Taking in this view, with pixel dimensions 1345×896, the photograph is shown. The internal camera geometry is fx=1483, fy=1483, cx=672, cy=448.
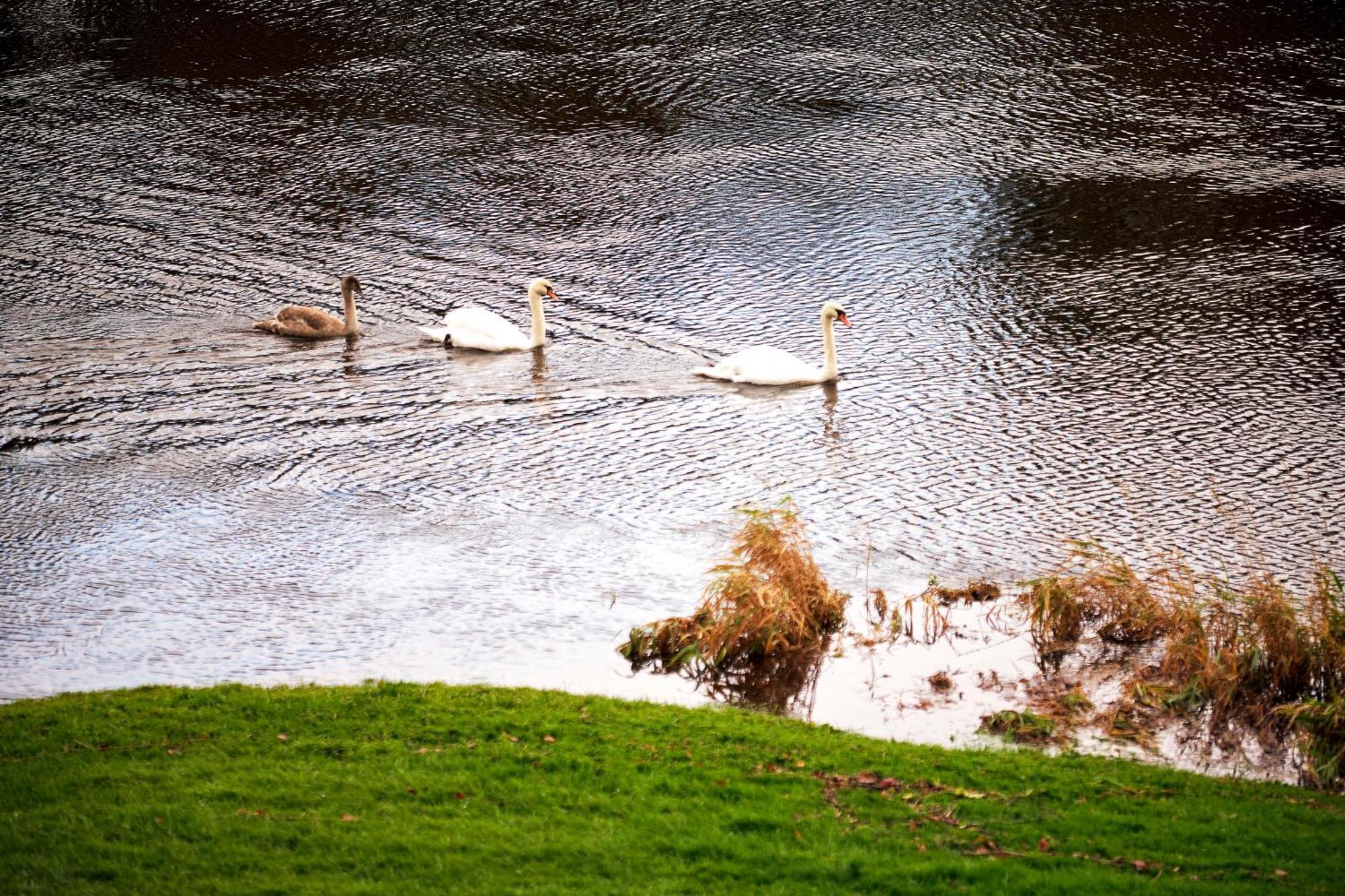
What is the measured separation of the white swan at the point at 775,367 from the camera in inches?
707

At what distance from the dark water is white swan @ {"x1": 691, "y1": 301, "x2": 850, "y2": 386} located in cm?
22

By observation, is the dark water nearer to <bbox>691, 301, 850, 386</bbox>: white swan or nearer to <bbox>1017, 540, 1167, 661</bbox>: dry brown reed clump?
<bbox>691, 301, 850, 386</bbox>: white swan

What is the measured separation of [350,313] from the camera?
19.8 meters

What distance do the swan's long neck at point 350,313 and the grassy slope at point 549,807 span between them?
10055mm

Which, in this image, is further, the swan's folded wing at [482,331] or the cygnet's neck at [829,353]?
the swan's folded wing at [482,331]

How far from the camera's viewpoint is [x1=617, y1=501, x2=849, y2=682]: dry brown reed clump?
39.3 ft

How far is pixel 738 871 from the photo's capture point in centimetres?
777

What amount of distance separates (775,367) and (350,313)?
5900mm

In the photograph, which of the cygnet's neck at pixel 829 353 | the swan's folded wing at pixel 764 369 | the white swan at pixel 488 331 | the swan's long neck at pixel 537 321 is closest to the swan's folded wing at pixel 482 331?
the white swan at pixel 488 331

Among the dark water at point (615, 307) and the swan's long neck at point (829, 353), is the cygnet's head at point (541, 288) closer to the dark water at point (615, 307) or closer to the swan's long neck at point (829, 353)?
the dark water at point (615, 307)

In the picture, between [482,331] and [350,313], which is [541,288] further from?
[350,313]

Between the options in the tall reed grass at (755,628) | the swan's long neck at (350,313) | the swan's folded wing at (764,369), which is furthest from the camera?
the swan's long neck at (350,313)

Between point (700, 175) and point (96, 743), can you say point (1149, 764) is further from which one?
point (700, 175)

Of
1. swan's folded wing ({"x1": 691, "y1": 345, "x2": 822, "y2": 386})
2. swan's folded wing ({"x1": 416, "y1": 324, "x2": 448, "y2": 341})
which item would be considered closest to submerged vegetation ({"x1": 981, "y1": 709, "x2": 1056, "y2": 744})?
swan's folded wing ({"x1": 691, "y1": 345, "x2": 822, "y2": 386})
